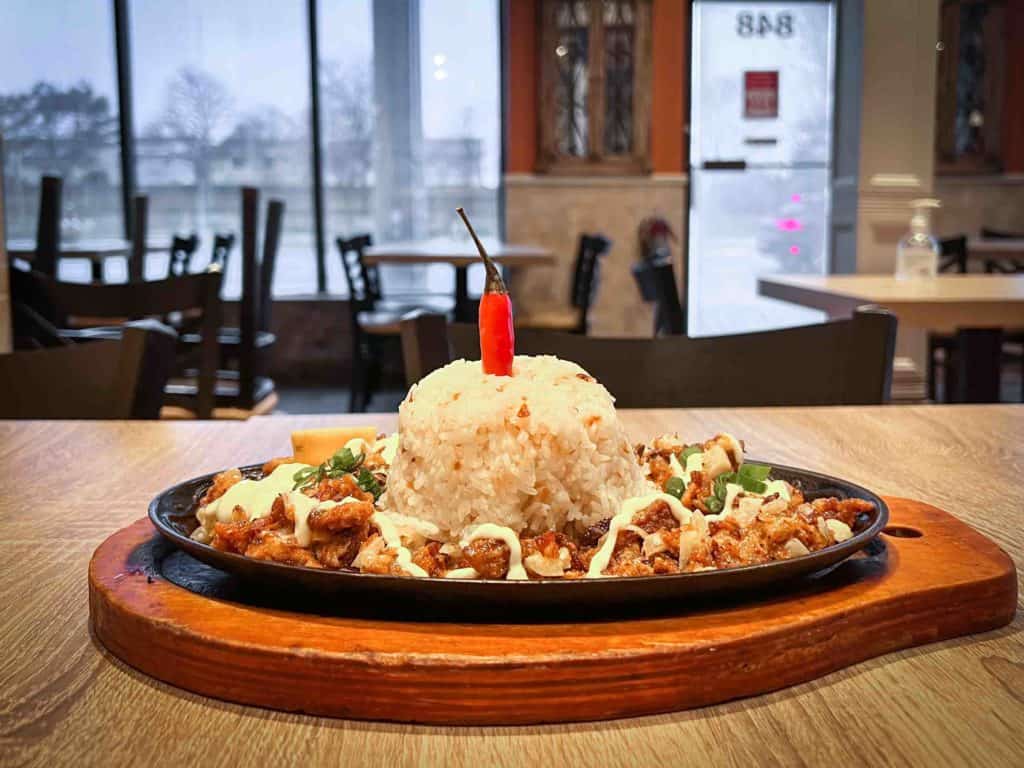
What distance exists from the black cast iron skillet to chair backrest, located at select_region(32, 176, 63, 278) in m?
4.00

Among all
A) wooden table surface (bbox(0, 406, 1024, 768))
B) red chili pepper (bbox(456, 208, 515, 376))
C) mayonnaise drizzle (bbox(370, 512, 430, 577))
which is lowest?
wooden table surface (bbox(0, 406, 1024, 768))

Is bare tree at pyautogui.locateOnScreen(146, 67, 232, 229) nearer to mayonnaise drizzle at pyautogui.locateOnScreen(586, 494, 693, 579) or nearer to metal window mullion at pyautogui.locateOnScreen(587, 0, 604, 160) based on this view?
metal window mullion at pyautogui.locateOnScreen(587, 0, 604, 160)

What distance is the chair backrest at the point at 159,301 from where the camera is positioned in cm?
267

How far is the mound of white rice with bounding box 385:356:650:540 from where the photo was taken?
65cm

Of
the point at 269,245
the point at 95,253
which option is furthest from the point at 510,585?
the point at 95,253

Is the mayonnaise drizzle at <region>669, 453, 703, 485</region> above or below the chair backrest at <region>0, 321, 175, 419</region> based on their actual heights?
above

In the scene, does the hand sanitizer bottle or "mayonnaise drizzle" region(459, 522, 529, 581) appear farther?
the hand sanitizer bottle

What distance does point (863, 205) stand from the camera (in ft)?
18.8

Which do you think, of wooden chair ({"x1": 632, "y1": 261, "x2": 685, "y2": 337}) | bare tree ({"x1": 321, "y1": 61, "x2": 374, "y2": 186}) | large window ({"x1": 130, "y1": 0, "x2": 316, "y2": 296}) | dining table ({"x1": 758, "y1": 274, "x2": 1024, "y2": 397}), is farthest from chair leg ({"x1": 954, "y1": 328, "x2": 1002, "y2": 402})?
large window ({"x1": 130, "y1": 0, "x2": 316, "y2": 296})

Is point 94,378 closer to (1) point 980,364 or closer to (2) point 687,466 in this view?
(2) point 687,466

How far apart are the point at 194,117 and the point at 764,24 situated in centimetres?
411

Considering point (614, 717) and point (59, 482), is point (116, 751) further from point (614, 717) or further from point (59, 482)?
point (59, 482)

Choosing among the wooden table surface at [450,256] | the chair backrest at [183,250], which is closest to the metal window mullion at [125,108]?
the chair backrest at [183,250]

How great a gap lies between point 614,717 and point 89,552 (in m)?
0.48
